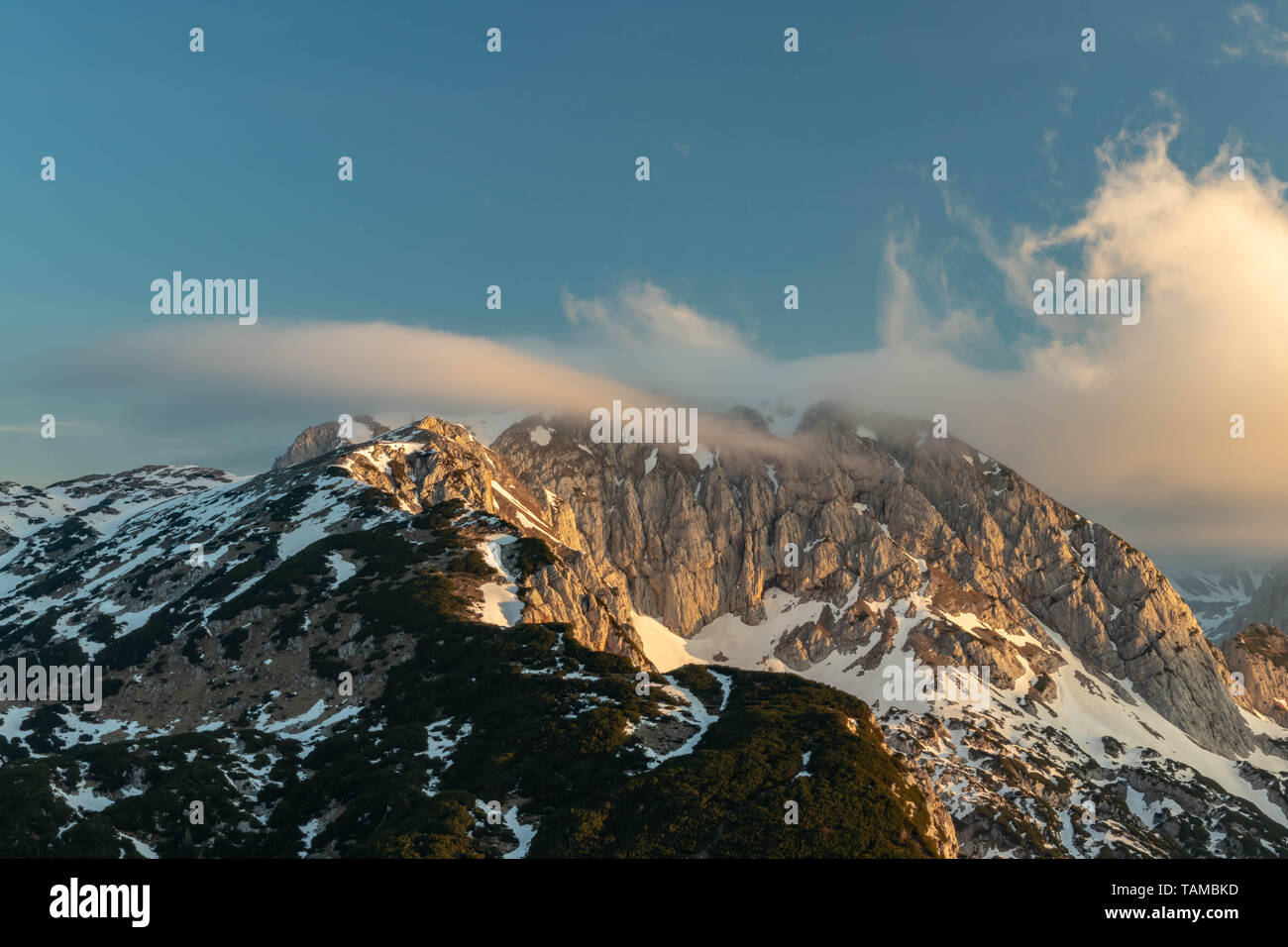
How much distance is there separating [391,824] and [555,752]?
2162 cm

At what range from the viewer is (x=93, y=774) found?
11238 cm

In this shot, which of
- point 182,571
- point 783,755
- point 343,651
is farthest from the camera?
point 182,571

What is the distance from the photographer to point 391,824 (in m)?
100

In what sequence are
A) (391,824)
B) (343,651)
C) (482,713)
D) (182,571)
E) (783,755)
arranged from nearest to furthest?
(391,824)
(783,755)
(482,713)
(343,651)
(182,571)
